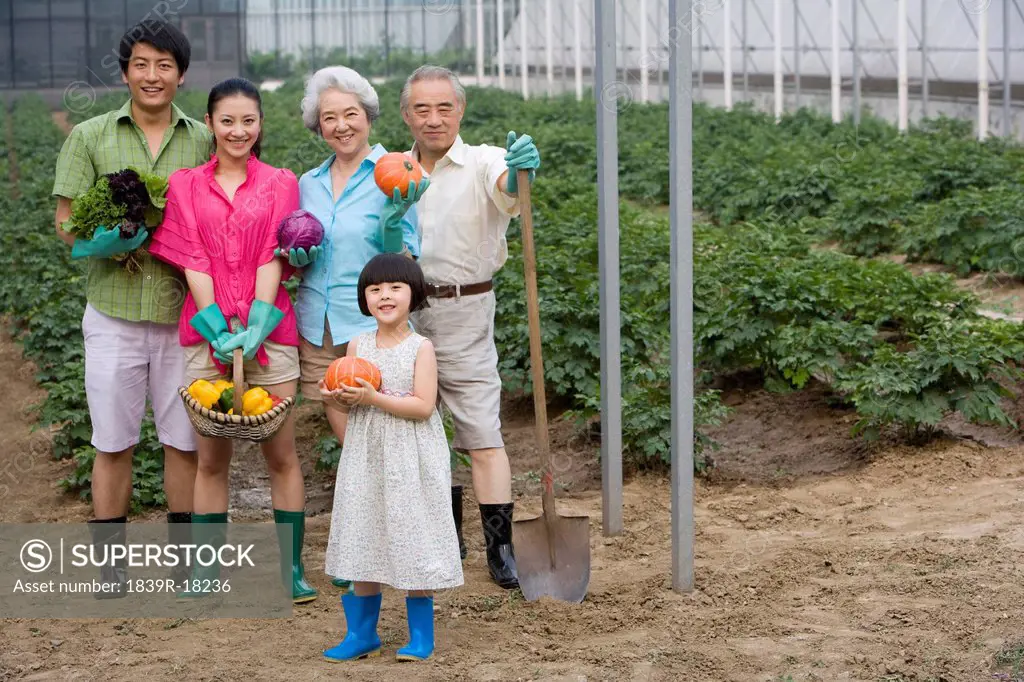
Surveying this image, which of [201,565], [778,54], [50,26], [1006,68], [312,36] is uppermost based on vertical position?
[312,36]

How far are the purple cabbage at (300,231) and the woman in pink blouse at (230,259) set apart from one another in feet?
0.26

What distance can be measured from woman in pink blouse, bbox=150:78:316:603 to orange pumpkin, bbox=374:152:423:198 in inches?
15.5

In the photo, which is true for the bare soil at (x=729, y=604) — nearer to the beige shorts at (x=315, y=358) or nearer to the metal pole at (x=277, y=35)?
the beige shorts at (x=315, y=358)

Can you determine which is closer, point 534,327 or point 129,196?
point 129,196

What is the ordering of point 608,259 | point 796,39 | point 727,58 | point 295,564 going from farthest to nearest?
1. point 727,58
2. point 796,39
3. point 608,259
4. point 295,564

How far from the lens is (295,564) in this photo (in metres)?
4.30

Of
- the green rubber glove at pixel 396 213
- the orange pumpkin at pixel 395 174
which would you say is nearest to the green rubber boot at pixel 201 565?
the green rubber glove at pixel 396 213

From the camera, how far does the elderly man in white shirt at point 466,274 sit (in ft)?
14.0

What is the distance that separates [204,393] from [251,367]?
0.22m

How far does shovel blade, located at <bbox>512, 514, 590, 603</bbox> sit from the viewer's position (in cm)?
419

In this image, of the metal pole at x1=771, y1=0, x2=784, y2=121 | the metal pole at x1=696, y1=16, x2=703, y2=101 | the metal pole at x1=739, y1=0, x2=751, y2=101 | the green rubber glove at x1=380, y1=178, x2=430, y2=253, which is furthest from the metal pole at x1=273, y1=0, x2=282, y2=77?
A: the green rubber glove at x1=380, y1=178, x2=430, y2=253

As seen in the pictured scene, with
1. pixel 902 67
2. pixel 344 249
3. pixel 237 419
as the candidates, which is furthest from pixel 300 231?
pixel 902 67

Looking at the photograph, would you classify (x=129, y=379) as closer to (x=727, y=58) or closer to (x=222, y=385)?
(x=222, y=385)

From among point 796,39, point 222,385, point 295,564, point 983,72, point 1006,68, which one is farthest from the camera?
point 796,39
